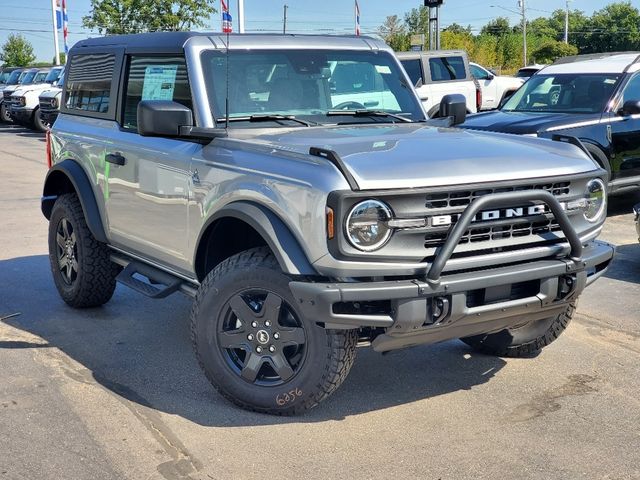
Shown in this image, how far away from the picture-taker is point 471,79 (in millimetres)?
19125

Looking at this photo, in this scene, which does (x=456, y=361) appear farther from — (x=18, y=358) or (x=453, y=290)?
(x=18, y=358)

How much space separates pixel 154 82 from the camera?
5469 millimetres

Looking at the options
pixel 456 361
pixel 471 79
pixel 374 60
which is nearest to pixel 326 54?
pixel 374 60

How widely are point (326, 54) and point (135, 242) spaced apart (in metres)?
1.73

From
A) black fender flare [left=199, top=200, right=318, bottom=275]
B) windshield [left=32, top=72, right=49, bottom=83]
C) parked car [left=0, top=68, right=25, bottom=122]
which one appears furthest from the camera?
parked car [left=0, top=68, right=25, bottom=122]

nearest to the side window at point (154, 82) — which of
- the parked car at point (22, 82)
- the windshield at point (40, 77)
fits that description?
the parked car at point (22, 82)

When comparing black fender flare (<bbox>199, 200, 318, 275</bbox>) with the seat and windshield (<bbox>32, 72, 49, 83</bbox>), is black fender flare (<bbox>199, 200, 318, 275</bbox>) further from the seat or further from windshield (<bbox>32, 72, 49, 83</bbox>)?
windshield (<bbox>32, 72, 49, 83</bbox>)

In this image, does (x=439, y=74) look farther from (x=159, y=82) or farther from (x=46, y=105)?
(x=159, y=82)

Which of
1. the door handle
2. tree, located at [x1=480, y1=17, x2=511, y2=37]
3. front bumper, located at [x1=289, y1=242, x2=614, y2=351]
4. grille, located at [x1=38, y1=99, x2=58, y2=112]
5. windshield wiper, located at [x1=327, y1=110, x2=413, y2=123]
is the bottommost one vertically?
front bumper, located at [x1=289, y1=242, x2=614, y2=351]

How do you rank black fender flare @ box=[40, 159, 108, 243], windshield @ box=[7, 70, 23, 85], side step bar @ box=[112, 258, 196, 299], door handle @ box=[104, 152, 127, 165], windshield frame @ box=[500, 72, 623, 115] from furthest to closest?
windshield @ box=[7, 70, 23, 85] → windshield frame @ box=[500, 72, 623, 115] → black fender flare @ box=[40, 159, 108, 243] → door handle @ box=[104, 152, 127, 165] → side step bar @ box=[112, 258, 196, 299]

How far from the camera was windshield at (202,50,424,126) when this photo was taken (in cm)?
500

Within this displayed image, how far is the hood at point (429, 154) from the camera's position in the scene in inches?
151

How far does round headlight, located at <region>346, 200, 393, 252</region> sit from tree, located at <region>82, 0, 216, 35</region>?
28.1 metres

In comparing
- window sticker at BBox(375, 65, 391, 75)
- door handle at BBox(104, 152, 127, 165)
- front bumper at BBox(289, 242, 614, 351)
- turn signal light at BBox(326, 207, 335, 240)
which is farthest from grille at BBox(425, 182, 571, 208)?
door handle at BBox(104, 152, 127, 165)
